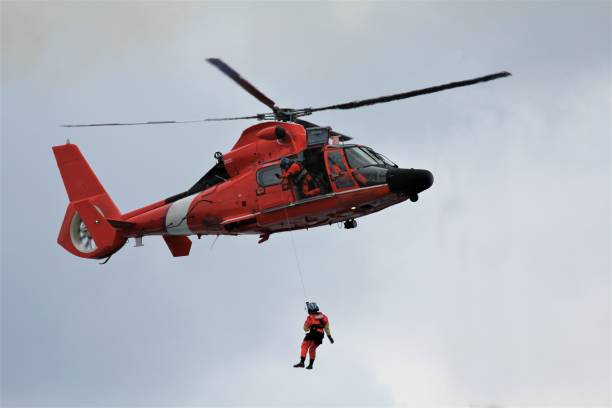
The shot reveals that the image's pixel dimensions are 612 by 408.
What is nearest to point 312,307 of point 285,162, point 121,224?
point 285,162

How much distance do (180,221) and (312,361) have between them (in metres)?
5.72

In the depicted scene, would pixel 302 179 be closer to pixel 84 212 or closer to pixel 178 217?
pixel 178 217

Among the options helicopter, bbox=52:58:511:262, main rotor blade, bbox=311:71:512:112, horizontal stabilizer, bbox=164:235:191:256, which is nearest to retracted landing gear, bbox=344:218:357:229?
helicopter, bbox=52:58:511:262

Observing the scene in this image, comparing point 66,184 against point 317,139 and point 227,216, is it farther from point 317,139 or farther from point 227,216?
point 317,139

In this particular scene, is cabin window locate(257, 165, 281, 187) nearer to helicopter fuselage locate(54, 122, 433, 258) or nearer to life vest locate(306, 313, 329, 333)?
helicopter fuselage locate(54, 122, 433, 258)

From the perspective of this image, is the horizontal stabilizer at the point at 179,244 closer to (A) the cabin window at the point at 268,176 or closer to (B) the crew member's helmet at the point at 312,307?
(A) the cabin window at the point at 268,176

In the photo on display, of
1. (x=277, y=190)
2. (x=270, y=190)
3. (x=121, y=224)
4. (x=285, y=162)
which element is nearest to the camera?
(x=285, y=162)

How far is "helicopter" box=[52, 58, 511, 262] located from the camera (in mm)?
25562

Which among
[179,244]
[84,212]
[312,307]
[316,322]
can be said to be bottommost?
[316,322]

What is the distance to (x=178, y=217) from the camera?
2883 cm

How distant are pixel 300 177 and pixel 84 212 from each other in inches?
332

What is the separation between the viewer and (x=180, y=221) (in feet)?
94.5

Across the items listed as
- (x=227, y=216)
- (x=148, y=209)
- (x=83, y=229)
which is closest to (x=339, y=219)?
(x=227, y=216)

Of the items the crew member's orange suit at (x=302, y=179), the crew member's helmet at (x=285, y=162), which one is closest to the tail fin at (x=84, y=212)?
the crew member's helmet at (x=285, y=162)
